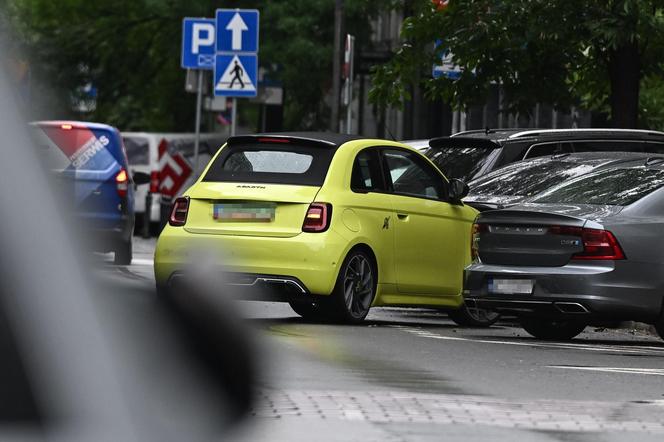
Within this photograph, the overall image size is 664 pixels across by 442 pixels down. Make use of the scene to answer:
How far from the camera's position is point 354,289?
12.8 meters

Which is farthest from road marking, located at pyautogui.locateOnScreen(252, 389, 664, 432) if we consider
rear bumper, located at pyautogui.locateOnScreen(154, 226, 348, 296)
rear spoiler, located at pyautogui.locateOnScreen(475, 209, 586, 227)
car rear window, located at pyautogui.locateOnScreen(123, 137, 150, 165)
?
car rear window, located at pyautogui.locateOnScreen(123, 137, 150, 165)

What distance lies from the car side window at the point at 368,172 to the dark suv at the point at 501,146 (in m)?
1.58

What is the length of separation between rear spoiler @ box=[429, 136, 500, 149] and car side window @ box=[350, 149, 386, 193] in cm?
188

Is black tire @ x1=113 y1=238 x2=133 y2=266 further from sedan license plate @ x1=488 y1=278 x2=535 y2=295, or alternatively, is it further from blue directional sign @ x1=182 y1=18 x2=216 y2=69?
blue directional sign @ x1=182 y1=18 x2=216 y2=69

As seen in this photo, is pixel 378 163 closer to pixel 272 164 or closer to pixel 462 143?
pixel 272 164

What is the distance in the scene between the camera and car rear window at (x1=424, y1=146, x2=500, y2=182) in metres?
14.9

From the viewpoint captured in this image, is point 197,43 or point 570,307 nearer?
point 570,307

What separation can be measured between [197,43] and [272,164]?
55.1 feet

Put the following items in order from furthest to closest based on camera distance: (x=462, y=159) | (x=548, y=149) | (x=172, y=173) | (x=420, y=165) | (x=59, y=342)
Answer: (x=172, y=173) → (x=548, y=149) → (x=462, y=159) → (x=420, y=165) → (x=59, y=342)

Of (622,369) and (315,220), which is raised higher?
(315,220)

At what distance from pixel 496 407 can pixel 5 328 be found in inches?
242

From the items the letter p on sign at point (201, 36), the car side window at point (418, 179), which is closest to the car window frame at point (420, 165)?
the car side window at point (418, 179)

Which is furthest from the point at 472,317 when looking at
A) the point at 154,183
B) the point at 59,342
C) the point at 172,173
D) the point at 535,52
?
the point at 154,183

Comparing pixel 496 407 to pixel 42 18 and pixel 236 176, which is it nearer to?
pixel 236 176
